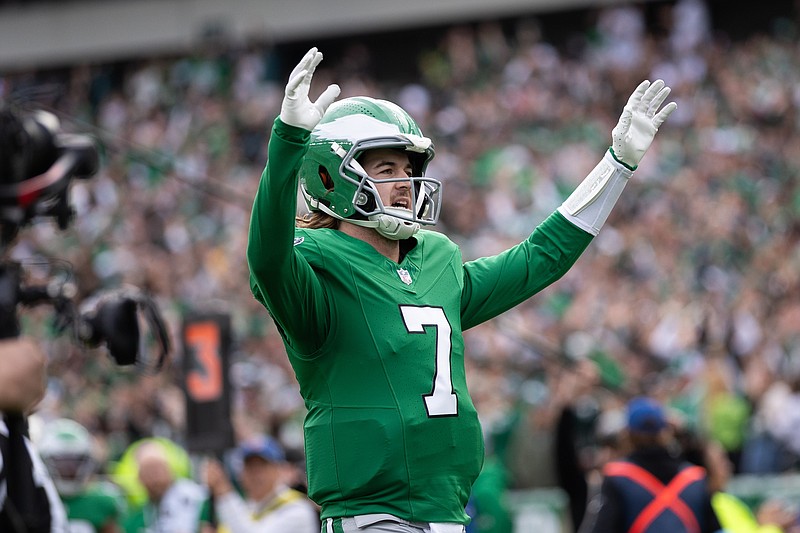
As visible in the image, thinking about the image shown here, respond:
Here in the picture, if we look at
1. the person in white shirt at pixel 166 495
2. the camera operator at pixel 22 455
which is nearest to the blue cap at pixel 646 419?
the person in white shirt at pixel 166 495

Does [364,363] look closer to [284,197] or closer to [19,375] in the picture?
[284,197]

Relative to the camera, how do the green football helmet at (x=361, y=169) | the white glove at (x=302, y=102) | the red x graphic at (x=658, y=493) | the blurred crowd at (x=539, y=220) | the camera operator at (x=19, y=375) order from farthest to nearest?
the blurred crowd at (x=539, y=220) < the red x graphic at (x=658, y=493) < the green football helmet at (x=361, y=169) < the white glove at (x=302, y=102) < the camera operator at (x=19, y=375)

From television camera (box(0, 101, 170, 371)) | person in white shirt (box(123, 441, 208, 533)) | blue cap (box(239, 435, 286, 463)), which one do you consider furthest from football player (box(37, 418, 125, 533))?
television camera (box(0, 101, 170, 371))

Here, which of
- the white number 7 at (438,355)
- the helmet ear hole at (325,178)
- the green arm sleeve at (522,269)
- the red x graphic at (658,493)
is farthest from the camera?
the red x graphic at (658,493)

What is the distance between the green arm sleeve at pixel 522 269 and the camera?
4340mm

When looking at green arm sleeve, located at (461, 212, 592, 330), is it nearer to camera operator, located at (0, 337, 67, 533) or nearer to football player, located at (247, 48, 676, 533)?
football player, located at (247, 48, 676, 533)

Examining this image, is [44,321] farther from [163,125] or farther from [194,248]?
[163,125]

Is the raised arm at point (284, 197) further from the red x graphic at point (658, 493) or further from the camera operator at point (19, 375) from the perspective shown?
the red x graphic at point (658, 493)

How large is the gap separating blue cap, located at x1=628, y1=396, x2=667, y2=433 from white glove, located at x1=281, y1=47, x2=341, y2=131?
3351mm

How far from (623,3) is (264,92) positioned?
20.1 ft

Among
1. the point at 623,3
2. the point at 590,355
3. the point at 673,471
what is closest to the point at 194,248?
the point at 623,3

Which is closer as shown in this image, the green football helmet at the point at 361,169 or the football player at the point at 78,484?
the green football helmet at the point at 361,169

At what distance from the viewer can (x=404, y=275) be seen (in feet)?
13.4

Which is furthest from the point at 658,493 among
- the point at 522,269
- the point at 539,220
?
the point at 539,220
